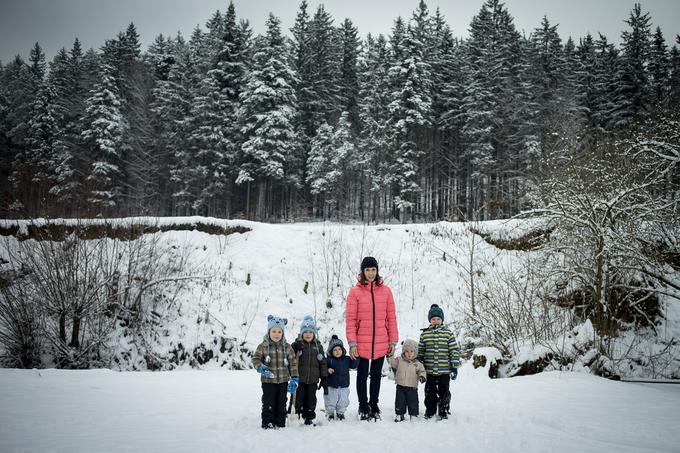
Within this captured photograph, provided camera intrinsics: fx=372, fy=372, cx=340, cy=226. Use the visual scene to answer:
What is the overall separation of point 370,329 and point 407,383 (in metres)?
0.82

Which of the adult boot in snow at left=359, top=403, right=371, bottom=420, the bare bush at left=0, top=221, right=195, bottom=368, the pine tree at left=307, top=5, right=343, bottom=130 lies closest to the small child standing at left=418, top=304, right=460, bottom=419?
the adult boot in snow at left=359, top=403, right=371, bottom=420

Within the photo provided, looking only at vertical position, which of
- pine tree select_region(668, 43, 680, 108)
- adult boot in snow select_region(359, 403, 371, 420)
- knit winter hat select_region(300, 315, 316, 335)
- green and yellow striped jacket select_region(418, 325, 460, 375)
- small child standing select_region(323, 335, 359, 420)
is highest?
pine tree select_region(668, 43, 680, 108)

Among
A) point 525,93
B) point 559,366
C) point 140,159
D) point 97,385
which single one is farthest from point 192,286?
point 525,93

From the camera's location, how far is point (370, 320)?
4.86m

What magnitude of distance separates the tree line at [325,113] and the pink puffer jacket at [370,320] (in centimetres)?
2075

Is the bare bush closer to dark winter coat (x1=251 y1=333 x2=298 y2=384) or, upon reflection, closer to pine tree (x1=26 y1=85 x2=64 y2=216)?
dark winter coat (x1=251 y1=333 x2=298 y2=384)

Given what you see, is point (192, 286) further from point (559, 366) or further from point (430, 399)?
point (559, 366)

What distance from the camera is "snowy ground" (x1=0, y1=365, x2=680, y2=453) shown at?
3.72 m

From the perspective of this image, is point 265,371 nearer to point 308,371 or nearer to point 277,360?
point 277,360

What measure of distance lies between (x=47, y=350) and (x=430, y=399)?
8601 millimetres

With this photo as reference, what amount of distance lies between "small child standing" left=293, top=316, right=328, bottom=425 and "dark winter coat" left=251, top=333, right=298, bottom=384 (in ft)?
0.47

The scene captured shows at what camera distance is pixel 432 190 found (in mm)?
32281

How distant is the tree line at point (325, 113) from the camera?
86.4ft

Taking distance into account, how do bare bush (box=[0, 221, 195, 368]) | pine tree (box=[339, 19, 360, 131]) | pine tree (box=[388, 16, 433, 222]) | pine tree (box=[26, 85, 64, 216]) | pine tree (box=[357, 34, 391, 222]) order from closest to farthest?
bare bush (box=[0, 221, 195, 368]) < pine tree (box=[388, 16, 433, 222]) < pine tree (box=[357, 34, 391, 222]) < pine tree (box=[26, 85, 64, 216]) < pine tree (box=[339, 19, 360, 131])
